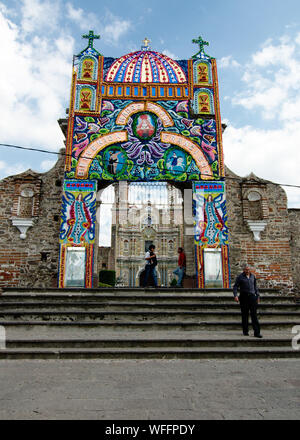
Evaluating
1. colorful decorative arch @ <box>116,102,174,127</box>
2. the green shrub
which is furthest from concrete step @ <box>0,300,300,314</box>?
the green shrub

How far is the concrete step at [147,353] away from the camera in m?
4.89

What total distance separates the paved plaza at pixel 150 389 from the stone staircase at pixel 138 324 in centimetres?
23

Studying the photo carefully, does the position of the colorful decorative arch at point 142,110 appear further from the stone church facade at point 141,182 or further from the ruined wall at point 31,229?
the ruined wall at point 31,229

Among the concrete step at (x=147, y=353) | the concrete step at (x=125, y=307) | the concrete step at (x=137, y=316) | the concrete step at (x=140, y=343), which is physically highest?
the concrete step at (x=125, y=307)

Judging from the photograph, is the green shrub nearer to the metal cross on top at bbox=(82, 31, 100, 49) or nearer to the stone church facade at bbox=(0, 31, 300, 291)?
the stone church facade at bbox=(0, 31, 300, 291)

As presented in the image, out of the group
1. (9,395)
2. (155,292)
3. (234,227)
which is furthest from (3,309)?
(234,227)

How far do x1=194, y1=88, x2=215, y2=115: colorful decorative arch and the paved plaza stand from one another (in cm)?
882

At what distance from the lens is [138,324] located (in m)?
6.51

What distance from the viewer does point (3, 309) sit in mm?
7574

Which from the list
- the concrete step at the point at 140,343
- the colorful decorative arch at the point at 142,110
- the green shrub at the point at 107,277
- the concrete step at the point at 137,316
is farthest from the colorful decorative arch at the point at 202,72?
the green shrub at the point at 107,277

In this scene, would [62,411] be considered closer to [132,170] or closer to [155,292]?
[155,292]

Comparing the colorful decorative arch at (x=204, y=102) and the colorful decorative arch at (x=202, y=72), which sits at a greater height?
the colorful decorative arch at (x=202, y=72)

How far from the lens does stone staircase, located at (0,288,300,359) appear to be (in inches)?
198

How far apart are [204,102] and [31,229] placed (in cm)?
722
